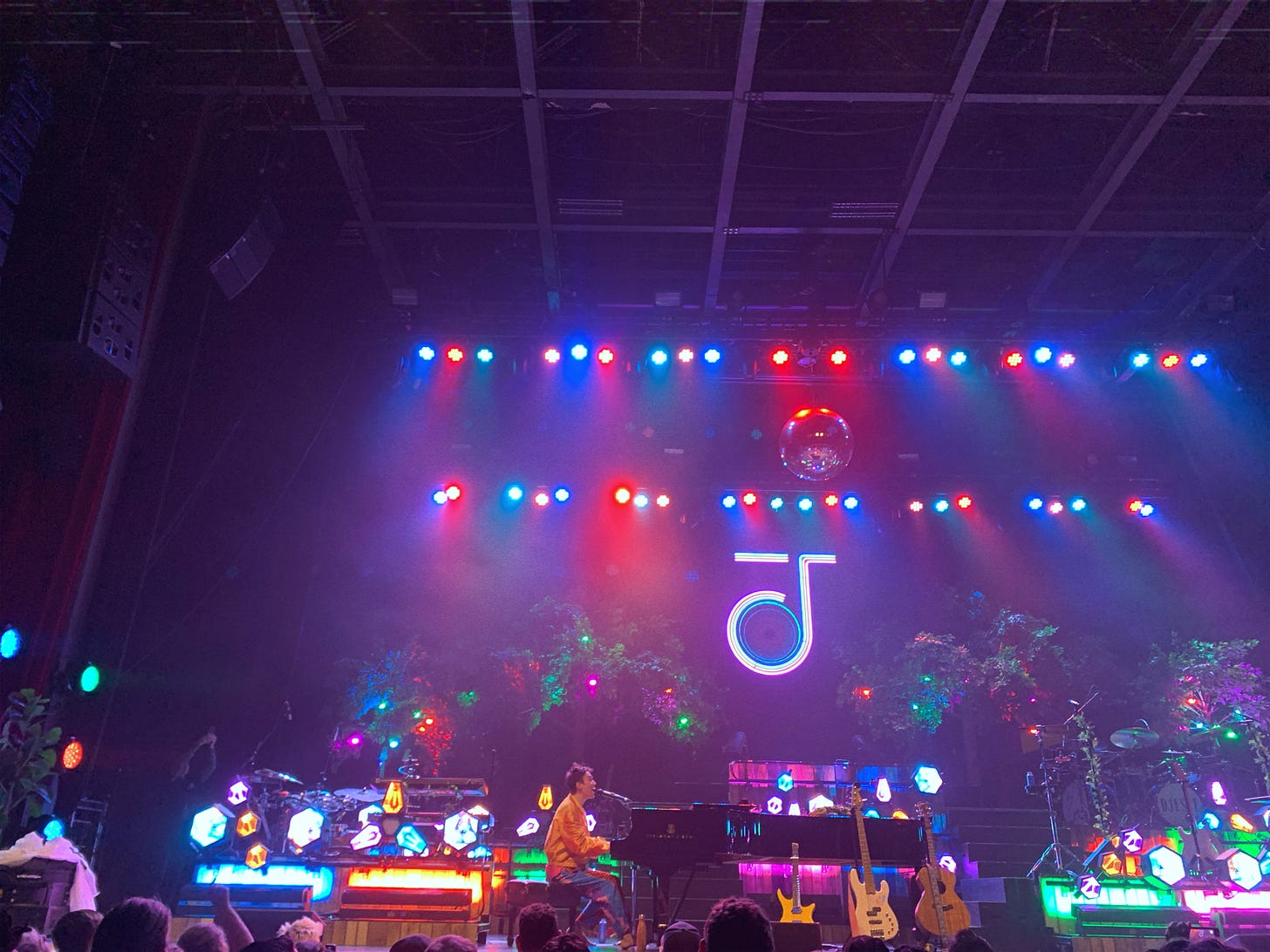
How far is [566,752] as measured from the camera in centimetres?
1121

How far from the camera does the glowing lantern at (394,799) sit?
321 inches

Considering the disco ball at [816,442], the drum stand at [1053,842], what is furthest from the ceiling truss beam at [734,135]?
the drum stand at [1053,842]

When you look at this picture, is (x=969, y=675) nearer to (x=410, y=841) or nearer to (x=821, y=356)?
(x=821, y=356)

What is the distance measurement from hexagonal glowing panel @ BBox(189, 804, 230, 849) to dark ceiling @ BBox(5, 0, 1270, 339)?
205 inches

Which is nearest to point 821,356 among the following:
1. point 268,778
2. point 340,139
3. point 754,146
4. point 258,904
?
point 754,146

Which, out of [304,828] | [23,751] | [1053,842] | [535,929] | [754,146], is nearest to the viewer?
[535,929]

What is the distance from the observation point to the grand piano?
596cm

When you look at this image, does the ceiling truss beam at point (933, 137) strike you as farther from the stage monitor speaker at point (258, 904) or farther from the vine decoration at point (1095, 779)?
the stage monitor speaker at point (258, 904)

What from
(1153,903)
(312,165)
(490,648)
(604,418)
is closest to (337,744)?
(490,648)

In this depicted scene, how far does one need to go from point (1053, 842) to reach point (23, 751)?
879 cm

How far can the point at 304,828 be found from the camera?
25.9ft

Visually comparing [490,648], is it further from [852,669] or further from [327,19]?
[327,19]

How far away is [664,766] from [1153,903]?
5556 mm

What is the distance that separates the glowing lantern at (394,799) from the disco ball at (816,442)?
4906 mm
